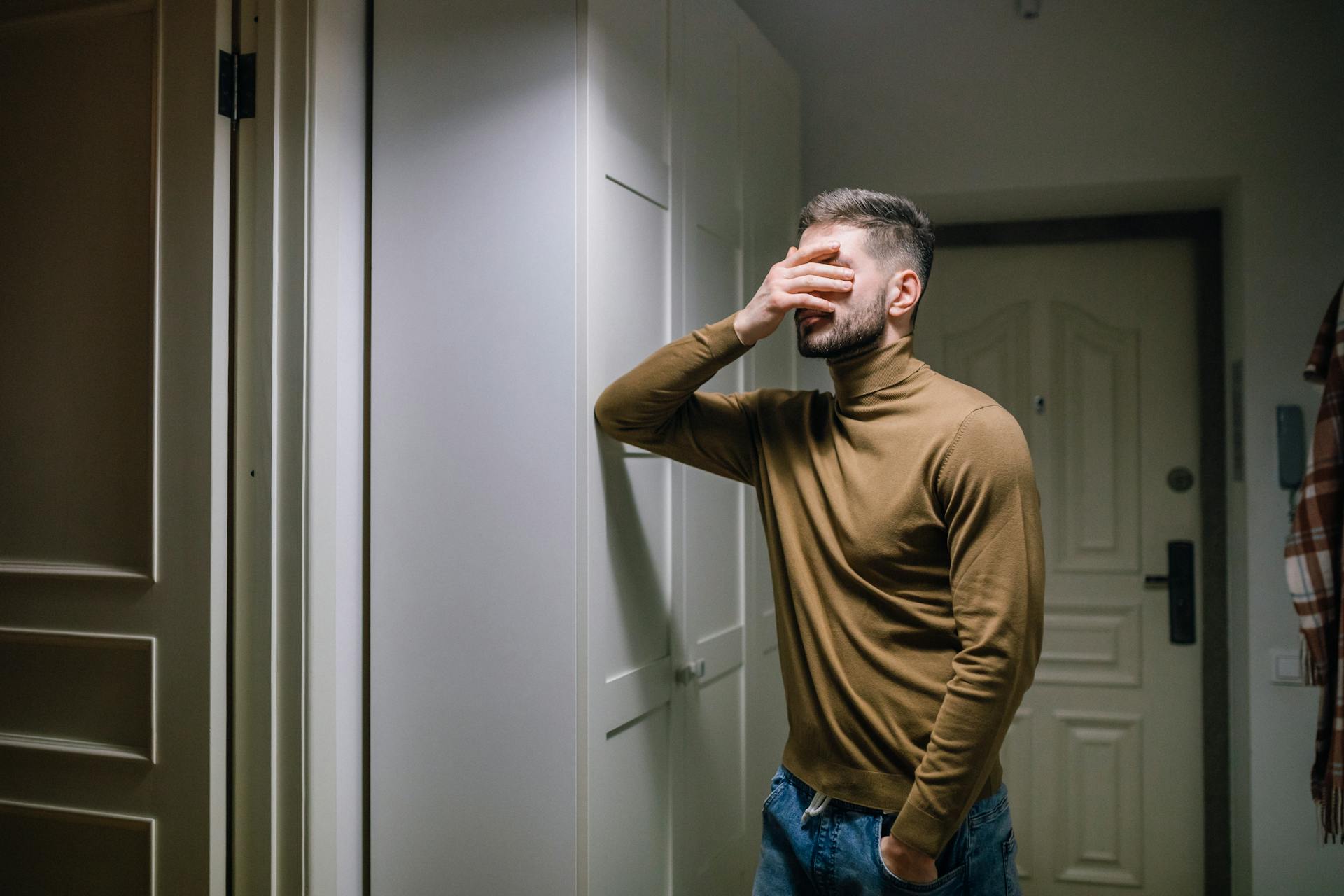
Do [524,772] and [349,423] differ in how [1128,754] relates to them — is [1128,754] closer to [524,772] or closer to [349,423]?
[524,772]

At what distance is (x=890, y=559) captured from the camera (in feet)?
4.63

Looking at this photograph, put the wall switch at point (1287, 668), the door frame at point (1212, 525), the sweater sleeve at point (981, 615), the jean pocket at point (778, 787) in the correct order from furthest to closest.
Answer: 1. the door frame at point (1212, 525)
2. the wall switch at point (1287, 668)
3. the jean pocket at point (778, 787)
4. the sweater sleeve at point (981, 615)

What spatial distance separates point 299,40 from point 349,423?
60 cm

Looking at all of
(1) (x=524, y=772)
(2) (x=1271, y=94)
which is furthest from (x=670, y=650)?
(2) (x=1271, y=94)

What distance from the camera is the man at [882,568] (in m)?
1.31

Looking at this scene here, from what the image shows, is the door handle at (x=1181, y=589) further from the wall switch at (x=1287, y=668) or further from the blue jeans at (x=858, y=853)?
the blue jeans at (x=858, y=853)

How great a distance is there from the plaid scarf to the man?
0.96 meters

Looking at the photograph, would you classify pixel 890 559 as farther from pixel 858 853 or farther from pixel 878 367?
pixel 858 853

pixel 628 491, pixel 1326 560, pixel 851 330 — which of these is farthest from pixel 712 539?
pixel 1326 560

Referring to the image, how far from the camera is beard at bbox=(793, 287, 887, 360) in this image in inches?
56.5

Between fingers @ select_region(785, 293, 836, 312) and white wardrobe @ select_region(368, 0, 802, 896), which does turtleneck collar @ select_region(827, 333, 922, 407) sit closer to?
fingers @ select_region(785, 293, 836, 312)

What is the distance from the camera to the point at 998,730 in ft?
4.34

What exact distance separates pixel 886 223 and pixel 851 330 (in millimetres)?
173

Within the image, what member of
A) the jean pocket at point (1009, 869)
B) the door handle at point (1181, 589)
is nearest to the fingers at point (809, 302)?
the jean pocket at point (1009, 869)
